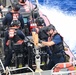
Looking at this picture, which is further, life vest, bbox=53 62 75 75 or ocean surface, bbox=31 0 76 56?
ocean surface, bbox=31 0 76 56

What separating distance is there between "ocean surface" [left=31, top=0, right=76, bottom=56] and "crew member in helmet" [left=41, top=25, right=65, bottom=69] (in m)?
4.40

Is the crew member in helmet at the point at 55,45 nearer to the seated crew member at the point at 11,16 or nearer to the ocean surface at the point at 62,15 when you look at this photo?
the seated crew member at the point at 11,16

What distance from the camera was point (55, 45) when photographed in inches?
239

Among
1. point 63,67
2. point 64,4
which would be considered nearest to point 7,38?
point 63,67

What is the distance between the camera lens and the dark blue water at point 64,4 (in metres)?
14.7

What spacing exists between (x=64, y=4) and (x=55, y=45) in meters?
9.32

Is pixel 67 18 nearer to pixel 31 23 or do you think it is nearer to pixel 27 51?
pixel 31 23

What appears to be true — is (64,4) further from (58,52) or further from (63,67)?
(63,67)

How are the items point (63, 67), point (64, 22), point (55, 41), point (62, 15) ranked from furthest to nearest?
point (62, 15)
point (64, 22)
point (55, 41)
point (63, 67)

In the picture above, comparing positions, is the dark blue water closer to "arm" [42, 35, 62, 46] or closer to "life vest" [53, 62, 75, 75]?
"arm" [42, 35, 62, 46]

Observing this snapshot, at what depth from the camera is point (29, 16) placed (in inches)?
304

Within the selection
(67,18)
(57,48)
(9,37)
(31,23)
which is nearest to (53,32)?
(57,48)

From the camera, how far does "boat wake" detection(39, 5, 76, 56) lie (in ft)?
36.4

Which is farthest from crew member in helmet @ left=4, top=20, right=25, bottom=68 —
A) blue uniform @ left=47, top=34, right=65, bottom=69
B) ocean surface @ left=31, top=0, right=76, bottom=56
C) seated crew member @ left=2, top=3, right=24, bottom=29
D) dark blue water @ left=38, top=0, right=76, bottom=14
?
dark blue water @ left=38, top=0, right=76, bottom=14
